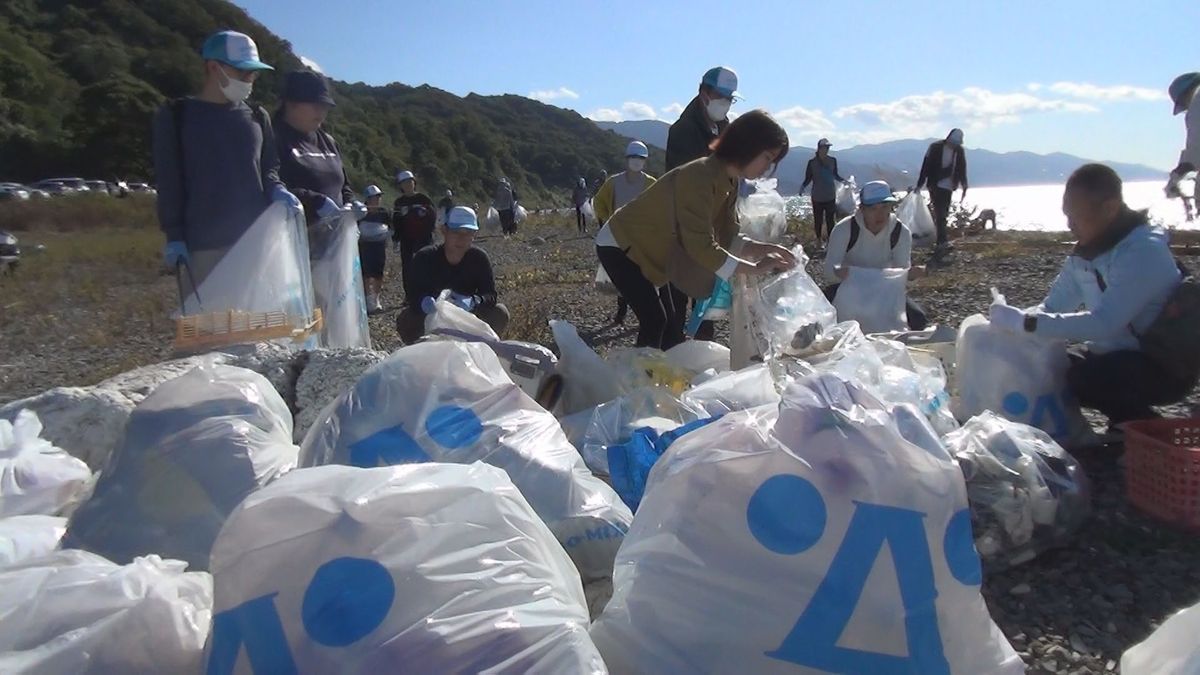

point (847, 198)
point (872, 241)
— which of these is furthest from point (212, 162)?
point (847, 198)

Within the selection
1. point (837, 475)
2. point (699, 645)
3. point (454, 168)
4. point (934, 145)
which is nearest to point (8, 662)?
point (699, 645)

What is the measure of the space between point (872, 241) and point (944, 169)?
229 inches

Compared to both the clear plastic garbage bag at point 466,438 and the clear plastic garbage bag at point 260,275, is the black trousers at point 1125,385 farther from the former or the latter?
the clear plastic garbage bag at point 260,275

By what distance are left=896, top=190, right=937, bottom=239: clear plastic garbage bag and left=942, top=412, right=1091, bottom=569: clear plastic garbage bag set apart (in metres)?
6.23

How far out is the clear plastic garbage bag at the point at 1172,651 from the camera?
1.26 metres

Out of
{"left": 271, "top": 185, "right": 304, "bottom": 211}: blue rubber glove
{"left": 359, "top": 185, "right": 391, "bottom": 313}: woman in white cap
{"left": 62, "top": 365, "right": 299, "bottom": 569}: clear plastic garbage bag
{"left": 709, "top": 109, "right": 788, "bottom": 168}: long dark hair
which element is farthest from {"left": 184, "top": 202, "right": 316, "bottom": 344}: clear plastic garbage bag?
{"left": 359, "top": 185, "right": 391, "bottom": 313}: woman in white cap

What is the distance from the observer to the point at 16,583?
146cm

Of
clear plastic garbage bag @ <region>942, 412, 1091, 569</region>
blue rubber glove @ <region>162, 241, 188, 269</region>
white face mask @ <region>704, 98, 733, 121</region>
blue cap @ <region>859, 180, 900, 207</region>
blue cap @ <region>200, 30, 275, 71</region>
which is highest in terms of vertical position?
blue cap @ <region>200, 30, 275, 71</region>

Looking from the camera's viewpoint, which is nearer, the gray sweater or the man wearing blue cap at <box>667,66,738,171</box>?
the gray sweater

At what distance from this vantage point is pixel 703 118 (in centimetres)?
445

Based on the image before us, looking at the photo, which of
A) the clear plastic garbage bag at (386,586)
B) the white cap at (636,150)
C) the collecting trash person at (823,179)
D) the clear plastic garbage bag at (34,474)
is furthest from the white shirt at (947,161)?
the clear plastic garbage bag at (386,586)

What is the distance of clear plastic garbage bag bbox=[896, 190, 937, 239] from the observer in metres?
8.44

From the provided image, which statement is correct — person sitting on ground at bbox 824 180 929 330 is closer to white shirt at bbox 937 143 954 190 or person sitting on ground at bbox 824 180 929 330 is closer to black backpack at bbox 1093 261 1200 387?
black backpack at bbox 1093 261 1200 387

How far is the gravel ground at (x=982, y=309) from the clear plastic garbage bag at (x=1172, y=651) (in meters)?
0.61
